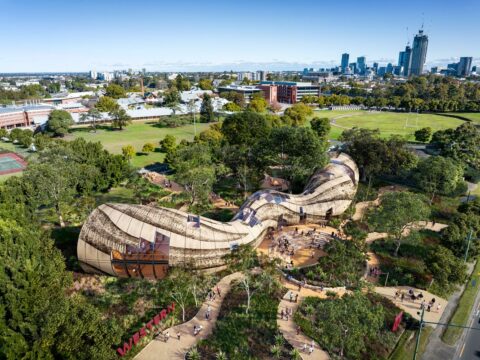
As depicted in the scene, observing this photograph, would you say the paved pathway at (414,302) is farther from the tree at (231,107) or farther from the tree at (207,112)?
the tree at (231,107)

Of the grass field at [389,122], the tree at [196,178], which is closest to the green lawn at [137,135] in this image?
the tree at [196,178]

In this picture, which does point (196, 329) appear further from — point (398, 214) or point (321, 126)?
point (321, 126)

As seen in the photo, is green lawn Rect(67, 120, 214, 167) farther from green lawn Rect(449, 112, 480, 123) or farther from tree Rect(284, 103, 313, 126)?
green lawn Rect(449, 112, 480, 123)

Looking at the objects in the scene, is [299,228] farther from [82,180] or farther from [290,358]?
[82,180]

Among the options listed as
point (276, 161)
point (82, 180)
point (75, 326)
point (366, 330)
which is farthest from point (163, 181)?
point (366, 330)

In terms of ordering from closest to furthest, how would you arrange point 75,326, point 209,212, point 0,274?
point 75,326 < point 0,274 < point 209,212

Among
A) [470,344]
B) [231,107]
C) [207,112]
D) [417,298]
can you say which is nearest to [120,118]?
[207,112]
